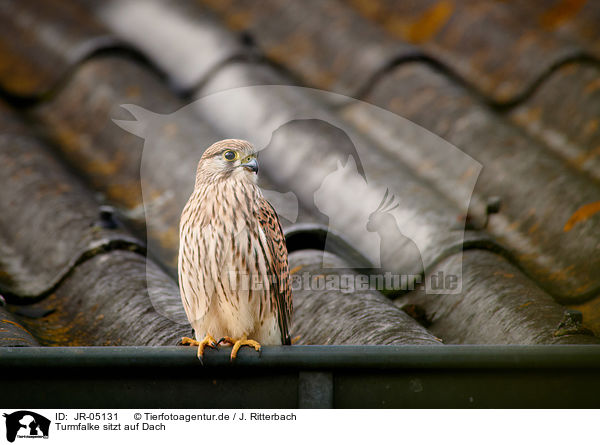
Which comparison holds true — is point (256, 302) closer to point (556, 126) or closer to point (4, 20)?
point (556, 126)

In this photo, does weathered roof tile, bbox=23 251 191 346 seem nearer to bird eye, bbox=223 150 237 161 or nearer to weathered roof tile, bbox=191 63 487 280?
bird eye, bbox=223 150 237 161

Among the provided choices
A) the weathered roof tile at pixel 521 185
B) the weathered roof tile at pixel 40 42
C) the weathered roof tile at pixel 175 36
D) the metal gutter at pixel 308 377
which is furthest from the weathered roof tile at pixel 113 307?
the weathered roof tile at pixel 40 42

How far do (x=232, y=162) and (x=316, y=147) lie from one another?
0.74m

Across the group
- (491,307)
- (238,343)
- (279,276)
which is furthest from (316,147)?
(238,343)

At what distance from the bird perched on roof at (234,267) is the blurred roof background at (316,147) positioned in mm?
132

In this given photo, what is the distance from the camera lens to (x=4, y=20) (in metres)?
3.15

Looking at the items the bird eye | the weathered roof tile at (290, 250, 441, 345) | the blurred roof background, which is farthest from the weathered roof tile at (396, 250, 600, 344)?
the bird eye

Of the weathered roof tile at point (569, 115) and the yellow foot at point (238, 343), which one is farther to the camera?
the weathered roof tile at point (569, 115)

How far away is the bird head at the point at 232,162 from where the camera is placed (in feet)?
5.79

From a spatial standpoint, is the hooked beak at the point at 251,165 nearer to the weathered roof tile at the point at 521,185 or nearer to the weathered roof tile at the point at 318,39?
the weathered roof tile at the point at 521,185

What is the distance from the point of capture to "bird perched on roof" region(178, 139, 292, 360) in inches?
66.7

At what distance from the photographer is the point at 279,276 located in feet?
5.68

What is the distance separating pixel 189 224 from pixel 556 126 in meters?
1.58
